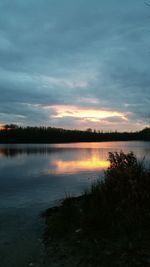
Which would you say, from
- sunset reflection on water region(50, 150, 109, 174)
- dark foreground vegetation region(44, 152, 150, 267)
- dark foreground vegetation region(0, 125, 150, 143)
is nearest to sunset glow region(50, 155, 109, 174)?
sunset reflection on water region(50, 150, 109, 174)

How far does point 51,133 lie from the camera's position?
5842 inches

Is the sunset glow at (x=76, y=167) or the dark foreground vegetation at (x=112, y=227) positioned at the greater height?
the dark foreground vegetation at (x=112, y=227)

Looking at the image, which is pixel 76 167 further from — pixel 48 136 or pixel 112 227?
pixel 48 136

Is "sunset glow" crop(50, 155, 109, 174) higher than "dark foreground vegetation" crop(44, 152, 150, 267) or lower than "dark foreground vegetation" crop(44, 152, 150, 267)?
lower

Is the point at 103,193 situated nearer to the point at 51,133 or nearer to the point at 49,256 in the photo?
the point at 49,256

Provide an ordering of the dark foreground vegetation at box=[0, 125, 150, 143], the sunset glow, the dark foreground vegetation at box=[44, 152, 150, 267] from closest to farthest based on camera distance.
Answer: the dark foreground vegetation at box=[44, 152, 150, 267] < the sunset glow < the dark foreground vegetation at box=[0, 125, 150, 143]

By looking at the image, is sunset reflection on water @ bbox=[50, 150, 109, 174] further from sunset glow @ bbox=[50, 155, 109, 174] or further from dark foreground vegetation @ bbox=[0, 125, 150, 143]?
dark foreground vegetation @ bbox=[0, 125, 150, 143]

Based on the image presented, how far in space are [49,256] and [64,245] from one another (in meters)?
0.50

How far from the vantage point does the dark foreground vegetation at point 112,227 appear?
17.9 ft

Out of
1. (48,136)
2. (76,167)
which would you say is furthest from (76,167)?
(48,136)

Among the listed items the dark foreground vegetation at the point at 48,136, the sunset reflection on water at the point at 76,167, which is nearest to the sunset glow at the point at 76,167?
the sunset reflection on water at the point at 76,167

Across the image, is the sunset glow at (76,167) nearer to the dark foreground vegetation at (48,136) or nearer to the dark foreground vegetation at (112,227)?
the dark foreground vegetation at (112,227)

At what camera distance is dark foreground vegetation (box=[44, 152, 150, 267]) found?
545cm

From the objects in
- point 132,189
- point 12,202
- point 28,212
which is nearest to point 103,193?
point 132,189
